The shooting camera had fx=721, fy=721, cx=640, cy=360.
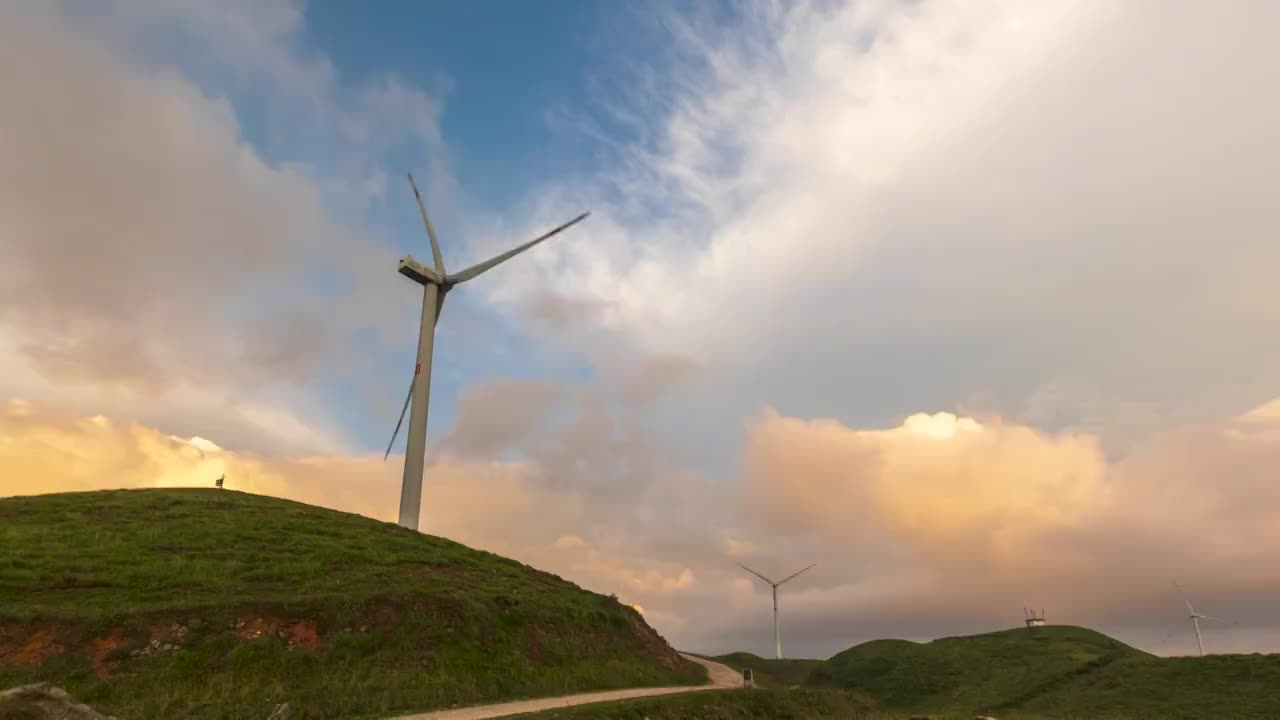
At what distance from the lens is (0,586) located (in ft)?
142

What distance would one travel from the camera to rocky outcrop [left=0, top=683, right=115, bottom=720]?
20.9 metres

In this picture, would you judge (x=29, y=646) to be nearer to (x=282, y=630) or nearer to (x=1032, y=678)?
(x=282, y=630)

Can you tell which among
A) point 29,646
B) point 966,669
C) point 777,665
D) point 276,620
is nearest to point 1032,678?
point 966,669

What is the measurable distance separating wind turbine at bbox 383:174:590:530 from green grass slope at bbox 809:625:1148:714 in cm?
8970

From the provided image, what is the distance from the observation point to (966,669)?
150125 mm

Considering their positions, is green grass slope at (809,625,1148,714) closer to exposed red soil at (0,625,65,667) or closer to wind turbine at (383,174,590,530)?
wind turbine at (383,174,590,530)

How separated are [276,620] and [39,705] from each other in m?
21.2

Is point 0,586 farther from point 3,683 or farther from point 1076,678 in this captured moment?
point 1076,678

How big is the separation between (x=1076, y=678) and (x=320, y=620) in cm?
13090

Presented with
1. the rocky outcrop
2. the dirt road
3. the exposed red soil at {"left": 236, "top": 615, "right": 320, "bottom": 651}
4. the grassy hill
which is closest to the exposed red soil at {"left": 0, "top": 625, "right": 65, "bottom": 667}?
the grassy hill

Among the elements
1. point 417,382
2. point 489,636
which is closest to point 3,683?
point 489,636

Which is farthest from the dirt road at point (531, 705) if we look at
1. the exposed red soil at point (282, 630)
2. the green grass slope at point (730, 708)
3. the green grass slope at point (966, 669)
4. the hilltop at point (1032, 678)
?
the green grass slope at point (966, 669)

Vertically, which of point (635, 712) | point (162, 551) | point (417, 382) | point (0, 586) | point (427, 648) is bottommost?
point (635, 712)

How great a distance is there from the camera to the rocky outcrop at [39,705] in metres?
20.9
